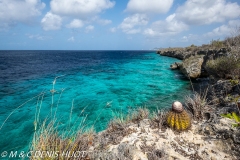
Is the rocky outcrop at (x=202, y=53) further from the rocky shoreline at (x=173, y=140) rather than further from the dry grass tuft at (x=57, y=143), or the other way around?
the dry grass tuft at (x=57, y=143)

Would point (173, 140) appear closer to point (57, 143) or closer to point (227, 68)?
point (57, 143)

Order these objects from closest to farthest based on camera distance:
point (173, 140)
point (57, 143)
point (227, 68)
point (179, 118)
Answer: point (57, 143) → point (173, 140) → point (179, 118) → point (227, 68)

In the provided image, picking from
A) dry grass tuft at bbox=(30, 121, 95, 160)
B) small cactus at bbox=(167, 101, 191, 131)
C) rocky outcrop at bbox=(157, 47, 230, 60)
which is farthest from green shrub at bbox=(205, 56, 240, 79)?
dry grass tuft at bbox=(30, 121, 95, 160)

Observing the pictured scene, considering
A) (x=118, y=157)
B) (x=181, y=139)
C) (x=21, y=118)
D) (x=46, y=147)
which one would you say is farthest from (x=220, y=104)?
(x=21, y=118)

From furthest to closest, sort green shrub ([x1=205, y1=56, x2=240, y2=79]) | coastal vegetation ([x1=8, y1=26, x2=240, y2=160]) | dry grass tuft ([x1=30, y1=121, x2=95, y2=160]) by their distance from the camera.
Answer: green shrub ([x1=205, y1=56, x2=240, y2=79]) < coastal vegetation ([x1=8, y1=26, x2=240, y2=160]) < dry grass tuft ([x1=30, y1=121, x2=95, y2=160])

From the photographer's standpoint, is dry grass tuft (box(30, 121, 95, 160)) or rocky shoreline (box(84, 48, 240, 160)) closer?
dry grass tuft (box(30, 121, 95, 160))

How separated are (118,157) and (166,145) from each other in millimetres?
1248

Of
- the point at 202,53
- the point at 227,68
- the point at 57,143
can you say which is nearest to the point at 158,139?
the point at 57,143

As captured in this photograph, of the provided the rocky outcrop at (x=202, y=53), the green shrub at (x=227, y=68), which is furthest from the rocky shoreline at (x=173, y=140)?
the rocky outcrop at (x=202, y=53)

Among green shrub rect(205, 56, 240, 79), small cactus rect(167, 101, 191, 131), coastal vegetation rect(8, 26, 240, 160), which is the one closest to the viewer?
coastal vegetation rect(8, 26, 240, 160)

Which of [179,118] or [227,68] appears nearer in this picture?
[179,118]

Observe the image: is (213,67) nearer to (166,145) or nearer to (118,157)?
(166,145)

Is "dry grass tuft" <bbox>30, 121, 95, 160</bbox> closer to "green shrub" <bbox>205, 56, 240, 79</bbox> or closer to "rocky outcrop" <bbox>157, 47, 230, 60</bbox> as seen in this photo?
"green shrub" <bbox>205, 56, 240, 79</bbox>

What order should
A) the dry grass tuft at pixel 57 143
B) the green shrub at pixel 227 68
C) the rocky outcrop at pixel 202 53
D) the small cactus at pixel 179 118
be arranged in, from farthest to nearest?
the rocky outcrop at pixel 202 53, the green shrub at pixel 227 68, the small cactus at pixel 179 118, the dry grass tuft at pixel 57 143
